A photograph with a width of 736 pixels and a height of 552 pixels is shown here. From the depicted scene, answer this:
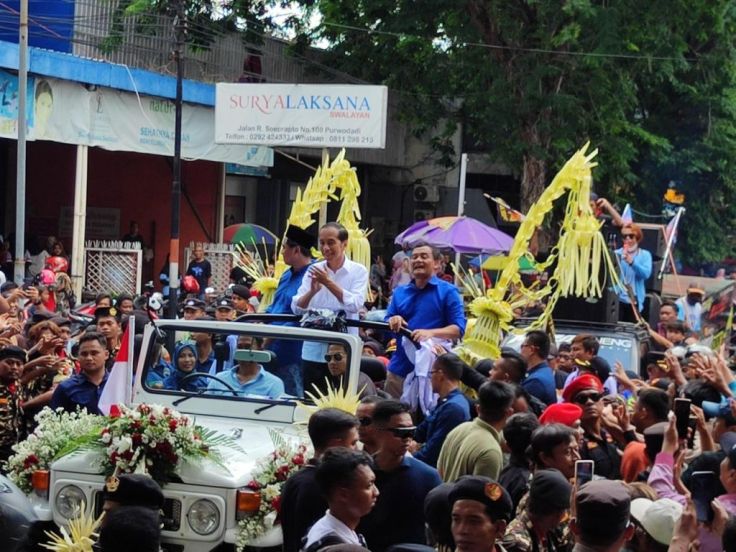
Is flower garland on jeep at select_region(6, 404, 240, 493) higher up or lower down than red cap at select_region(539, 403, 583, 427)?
lower down

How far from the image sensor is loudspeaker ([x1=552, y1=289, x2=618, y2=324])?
14.2 meters

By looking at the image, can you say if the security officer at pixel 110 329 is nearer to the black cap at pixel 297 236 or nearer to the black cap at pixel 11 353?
the black cap at pixel 11 353

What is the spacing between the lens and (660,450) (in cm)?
692

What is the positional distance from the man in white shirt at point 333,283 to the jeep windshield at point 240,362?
0.74 m

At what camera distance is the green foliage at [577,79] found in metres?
27.9

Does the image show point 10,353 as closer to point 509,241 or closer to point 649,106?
point 509,241

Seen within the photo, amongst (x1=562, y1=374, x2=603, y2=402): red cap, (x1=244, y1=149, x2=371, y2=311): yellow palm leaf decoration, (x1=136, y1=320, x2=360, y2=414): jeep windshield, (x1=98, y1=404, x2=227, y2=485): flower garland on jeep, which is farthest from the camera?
(x1=244, y1=149, x2=371, y2=311): yellow palm leaf decoration

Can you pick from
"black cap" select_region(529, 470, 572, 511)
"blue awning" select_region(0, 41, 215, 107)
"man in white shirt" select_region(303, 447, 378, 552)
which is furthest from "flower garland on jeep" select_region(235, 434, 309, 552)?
"blue awning" select_region(0, 41, 215, 107)

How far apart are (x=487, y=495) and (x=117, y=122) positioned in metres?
22.7

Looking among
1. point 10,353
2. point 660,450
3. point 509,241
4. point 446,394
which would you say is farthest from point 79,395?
point 509,241

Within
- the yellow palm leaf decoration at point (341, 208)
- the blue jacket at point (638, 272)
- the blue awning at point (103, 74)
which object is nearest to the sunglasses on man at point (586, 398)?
the yellow palm leaf decoration at point (341, 208)

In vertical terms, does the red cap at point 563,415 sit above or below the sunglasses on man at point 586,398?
below

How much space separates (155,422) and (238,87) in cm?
2176

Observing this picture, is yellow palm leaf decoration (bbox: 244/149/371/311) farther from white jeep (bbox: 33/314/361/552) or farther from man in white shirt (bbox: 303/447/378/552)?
man in white shirt (bbox: 303/447/378/552)
